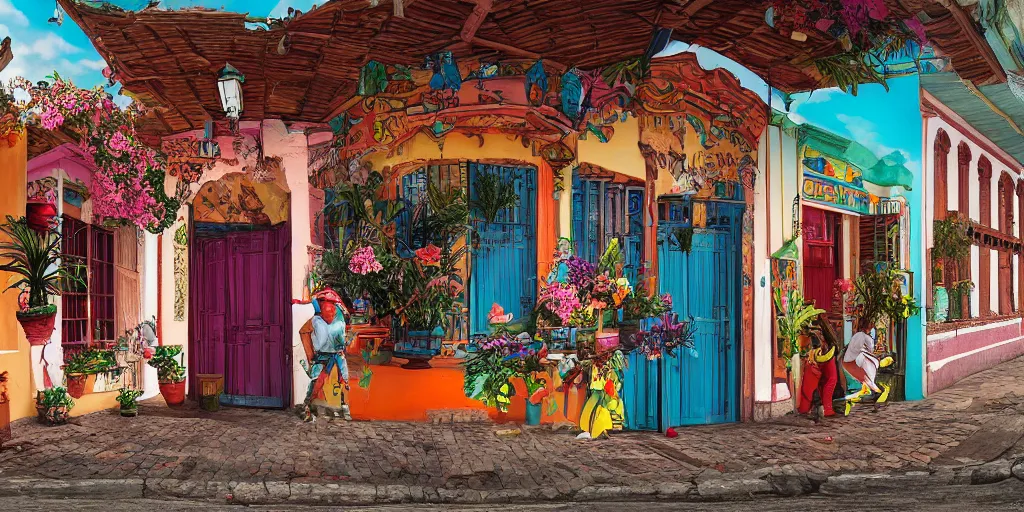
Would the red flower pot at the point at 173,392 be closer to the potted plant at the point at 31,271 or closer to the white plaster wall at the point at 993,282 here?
the potted plant at the point at 31,271

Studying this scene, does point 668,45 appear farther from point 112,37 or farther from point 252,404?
point 252,404

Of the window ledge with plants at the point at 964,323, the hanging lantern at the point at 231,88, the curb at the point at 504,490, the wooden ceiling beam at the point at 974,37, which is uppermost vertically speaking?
the wooden ceiling beam at the point at 974,37

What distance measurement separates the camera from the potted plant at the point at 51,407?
8203 mm

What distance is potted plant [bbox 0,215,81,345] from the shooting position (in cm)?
780

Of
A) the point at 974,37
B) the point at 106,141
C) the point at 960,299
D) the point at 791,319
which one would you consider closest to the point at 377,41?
the point at 106,141

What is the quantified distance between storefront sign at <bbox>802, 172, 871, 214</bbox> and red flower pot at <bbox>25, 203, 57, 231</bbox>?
8.98 m

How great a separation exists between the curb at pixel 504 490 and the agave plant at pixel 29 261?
2.48 m

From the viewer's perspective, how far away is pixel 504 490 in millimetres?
6215

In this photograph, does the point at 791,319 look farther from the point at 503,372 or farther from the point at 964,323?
the point at 964,323

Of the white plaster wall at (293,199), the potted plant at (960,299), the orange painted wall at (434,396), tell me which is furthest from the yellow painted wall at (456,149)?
the potted plant at (960,299)

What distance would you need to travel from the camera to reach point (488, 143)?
866cm

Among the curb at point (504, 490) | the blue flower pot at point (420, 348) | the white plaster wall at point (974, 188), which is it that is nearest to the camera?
the curb at point (504, 490)

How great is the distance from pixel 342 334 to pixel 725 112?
5265 millimetres

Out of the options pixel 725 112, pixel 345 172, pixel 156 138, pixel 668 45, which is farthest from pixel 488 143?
pixel 156 138
